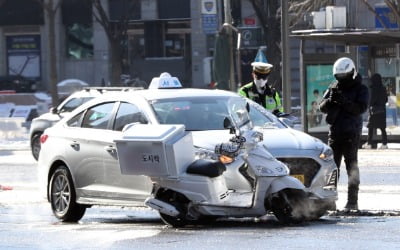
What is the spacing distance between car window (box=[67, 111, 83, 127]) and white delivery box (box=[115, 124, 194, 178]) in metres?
1.90

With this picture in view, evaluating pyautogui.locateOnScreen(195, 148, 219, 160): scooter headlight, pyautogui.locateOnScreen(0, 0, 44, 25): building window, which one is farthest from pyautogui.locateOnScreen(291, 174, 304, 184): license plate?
pyautogui.locateOnScreen(0, 0, 44, 25): building window

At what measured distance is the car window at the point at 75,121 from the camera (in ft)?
40.8

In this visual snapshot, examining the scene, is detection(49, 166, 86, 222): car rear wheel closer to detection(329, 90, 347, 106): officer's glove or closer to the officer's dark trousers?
the officer's dark trousers

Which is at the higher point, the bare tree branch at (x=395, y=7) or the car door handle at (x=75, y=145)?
the bare tree branch at (x=395, y=7)

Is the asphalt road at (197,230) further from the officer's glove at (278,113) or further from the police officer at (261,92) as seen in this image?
the police officer at (261,92)

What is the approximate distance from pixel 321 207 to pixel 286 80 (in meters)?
14.8

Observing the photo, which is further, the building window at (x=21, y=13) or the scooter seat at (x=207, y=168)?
the building window at (x=21, y=13)

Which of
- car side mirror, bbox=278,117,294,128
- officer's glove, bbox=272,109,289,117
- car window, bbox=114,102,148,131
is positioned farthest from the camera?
officer's glove, bbox=272,109,289,117

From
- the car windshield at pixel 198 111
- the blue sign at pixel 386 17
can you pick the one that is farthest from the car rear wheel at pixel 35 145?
the blue sign at pixel 386 17

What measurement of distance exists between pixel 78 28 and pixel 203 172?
47.2 m

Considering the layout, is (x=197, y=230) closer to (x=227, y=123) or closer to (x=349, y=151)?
(x=227, y=123)

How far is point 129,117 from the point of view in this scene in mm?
11531

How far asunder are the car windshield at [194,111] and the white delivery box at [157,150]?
28.0 inches

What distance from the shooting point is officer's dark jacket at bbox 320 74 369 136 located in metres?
12.1
